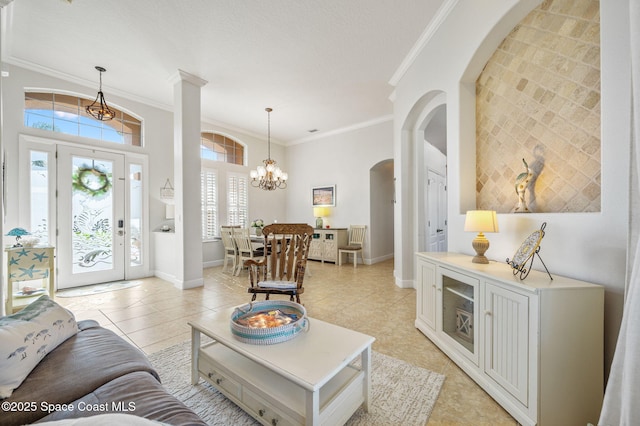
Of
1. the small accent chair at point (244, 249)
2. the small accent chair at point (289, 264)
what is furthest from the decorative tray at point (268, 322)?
the small accent chair at point (244, 249)

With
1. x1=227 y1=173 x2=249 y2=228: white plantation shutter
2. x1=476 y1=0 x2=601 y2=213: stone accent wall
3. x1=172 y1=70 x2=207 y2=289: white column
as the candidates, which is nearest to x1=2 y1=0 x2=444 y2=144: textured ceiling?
x1=172 y1=70 x2=207 y2=289: white column

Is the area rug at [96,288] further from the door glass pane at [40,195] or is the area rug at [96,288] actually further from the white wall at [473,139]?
the white wall at [473,139]

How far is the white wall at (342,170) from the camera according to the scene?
6.05m

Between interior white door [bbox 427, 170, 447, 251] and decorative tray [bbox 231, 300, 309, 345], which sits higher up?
interior white door [bbox 427, 170, 447, 251]

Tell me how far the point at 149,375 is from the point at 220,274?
4099mm

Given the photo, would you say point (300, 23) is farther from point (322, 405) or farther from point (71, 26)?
point (322, 405)

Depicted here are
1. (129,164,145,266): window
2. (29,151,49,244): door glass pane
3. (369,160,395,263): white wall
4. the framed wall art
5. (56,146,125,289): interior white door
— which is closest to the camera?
(29,151,49,244): door glass pane

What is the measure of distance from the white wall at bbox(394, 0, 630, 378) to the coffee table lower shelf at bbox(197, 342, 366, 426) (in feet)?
4.81

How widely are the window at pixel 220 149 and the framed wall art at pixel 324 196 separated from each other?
211cm

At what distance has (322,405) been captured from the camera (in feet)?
4.16

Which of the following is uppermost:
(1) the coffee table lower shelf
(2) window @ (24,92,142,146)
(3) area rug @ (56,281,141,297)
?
(2) window @ (24,92,142,146)

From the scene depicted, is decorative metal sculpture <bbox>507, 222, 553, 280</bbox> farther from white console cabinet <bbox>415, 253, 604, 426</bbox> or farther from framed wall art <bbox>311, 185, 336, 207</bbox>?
framed wall art <bbox>311, 185, 336, 207</bbox>

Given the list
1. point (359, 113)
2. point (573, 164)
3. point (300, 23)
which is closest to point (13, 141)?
point (300, 23)

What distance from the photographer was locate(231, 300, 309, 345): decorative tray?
1.47 m
